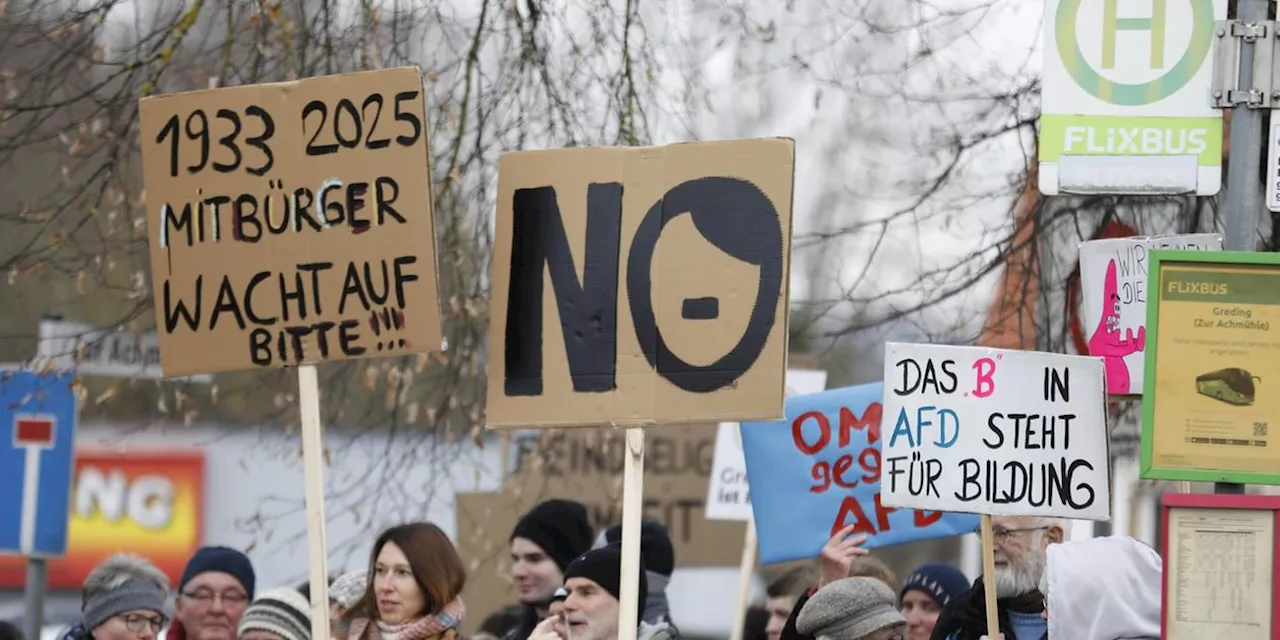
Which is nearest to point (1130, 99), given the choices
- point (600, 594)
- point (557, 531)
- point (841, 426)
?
point (600, 594)

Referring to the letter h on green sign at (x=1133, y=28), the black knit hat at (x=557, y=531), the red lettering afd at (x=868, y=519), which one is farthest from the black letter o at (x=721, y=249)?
the red lettering afd at (x=868, y=519)

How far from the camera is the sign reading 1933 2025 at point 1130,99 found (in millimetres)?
6480

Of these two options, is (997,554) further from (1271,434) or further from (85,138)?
(85,138)

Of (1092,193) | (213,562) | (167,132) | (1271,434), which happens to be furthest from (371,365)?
(1271,434)

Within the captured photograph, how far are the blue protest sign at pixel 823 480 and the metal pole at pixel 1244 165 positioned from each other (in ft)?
7.01

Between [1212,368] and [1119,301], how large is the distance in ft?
4.87

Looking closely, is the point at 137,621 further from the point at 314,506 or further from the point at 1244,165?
the point at 1244,165

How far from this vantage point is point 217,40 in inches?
423

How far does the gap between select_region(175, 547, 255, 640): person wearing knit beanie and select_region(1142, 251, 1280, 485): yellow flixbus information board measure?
3511 mm

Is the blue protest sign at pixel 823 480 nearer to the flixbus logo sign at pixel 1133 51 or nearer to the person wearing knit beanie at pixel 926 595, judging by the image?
the person wearing knit beanie at pixel 926 595

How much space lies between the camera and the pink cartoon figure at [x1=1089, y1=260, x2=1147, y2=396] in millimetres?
7383

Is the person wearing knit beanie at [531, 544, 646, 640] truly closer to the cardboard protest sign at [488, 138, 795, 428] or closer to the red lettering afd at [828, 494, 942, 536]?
the cardboard protest sign at [488, 138, 795, 428]

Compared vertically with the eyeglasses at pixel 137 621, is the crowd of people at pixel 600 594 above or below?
above

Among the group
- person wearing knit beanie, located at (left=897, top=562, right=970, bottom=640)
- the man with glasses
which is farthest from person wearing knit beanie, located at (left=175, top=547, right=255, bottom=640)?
person wearing knit beanie, located at (left=897, top=562, right=970, bottom=640)
